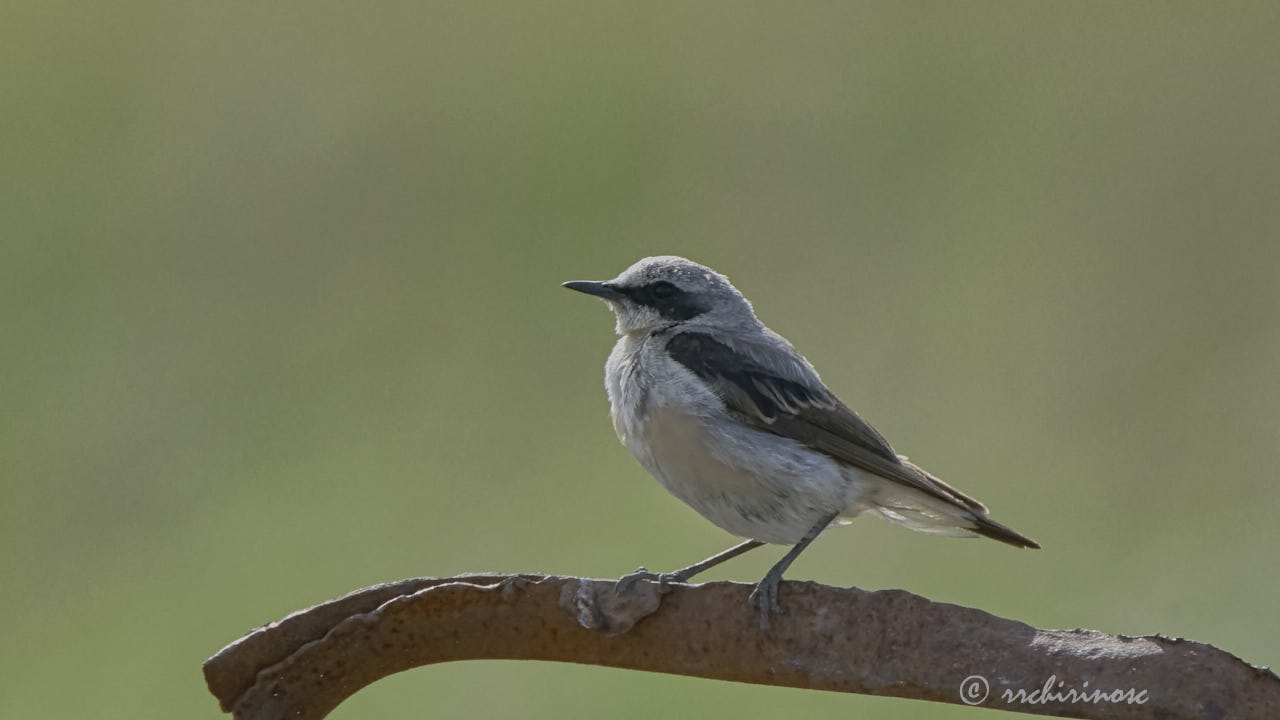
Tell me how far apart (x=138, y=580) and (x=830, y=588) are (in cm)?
407

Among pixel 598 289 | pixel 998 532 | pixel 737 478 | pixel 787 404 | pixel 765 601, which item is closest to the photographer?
pixel 765 601

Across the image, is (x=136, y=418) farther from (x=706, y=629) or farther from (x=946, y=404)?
(x=706, y=629)

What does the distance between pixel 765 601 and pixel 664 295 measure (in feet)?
5.70

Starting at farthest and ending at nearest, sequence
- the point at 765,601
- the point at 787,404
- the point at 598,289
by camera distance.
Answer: the point at 598,289, the point at 787,404, the point at 765,601

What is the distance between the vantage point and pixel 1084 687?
157 centimetres

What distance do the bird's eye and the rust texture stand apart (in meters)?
1.60

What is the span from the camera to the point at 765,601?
Result: 5.87 feet

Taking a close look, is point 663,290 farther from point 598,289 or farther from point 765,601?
point 765,601

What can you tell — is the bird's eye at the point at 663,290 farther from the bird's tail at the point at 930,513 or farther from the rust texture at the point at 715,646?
the rust texture at the point at 715,646

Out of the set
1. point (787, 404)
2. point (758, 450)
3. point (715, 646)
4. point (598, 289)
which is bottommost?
point (715, 646)

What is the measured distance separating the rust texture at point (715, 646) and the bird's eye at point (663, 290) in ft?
5.26

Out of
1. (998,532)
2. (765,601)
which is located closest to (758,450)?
(998,532)

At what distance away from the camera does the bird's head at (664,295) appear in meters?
3.42

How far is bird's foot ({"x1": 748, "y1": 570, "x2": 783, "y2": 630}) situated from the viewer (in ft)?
5.60
